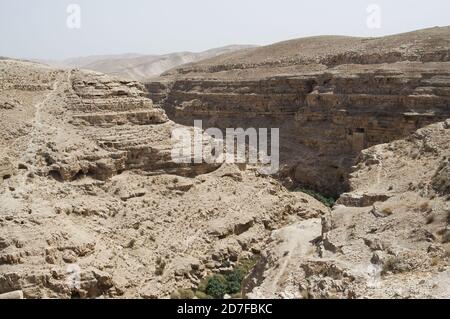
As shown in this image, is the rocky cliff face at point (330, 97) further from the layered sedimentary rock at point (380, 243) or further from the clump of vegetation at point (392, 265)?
the clump of vegetation at point (392, 265)

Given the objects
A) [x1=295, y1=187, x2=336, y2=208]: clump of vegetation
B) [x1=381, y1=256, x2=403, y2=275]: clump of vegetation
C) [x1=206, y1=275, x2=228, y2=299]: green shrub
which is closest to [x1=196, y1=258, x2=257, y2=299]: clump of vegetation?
[x1=206, y1=275, x2=228, y2=299]: green shrub

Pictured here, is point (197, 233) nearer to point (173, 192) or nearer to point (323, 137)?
point (173, 192)

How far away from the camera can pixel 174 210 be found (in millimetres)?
20297

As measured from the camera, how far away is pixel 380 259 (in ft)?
40.5

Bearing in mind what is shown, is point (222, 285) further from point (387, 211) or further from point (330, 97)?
point (330, 97)

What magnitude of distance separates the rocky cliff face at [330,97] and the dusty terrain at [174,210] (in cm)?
37

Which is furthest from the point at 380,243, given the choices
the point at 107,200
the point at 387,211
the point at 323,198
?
the point at 323,198

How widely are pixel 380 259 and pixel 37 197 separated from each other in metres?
11.0

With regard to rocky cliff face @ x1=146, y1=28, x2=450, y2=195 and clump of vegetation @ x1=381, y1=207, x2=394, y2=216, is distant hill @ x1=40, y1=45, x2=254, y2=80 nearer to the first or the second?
rocky cliff face @ x1=146, y1=28, x2=450, y2=195

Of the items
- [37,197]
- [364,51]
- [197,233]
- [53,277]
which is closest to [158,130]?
[197,233]

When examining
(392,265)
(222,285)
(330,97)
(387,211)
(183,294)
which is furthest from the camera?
(330,97)

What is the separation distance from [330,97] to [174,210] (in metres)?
19.5

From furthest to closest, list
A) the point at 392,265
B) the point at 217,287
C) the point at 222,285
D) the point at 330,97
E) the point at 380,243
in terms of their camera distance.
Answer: the point at 330,97 < the point at 222,285 < the point at 217,287 < the point at 380,243 < the point at 392,265

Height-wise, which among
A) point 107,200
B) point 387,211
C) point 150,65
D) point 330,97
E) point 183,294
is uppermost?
point 150,65
